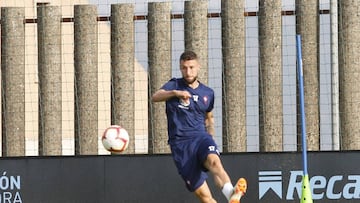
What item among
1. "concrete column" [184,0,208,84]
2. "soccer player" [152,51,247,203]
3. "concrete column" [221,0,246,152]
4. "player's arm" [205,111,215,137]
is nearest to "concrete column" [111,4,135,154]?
"concrete column" [184,0,208,84]

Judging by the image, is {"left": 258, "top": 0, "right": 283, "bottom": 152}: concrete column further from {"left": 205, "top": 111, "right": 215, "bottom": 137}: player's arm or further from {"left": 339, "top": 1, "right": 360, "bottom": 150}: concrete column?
{"left": 205, "top": 111, "right": 215, "bottom": 137}: player's arm

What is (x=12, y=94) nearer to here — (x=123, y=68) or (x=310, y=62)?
(x=123, y=68)

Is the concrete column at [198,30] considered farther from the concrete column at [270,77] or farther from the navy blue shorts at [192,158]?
the navy blue shorts at [192,158]

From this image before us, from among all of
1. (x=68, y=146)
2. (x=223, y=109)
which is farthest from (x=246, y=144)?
(x=68, y=146)

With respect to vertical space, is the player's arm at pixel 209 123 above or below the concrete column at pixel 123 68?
below

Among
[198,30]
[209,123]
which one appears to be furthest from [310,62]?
[209,123]

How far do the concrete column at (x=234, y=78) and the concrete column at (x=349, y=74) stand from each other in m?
1.32

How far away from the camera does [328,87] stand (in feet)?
55.1

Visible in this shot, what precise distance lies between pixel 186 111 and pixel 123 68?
4.87 m

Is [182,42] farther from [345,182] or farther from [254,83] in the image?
[345,182]

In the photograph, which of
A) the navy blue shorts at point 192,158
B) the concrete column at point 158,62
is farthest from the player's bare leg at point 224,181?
the concrete column at point 158,62

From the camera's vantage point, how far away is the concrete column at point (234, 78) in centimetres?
1706

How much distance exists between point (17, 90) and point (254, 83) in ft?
11.1

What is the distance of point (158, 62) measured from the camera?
1738cm
